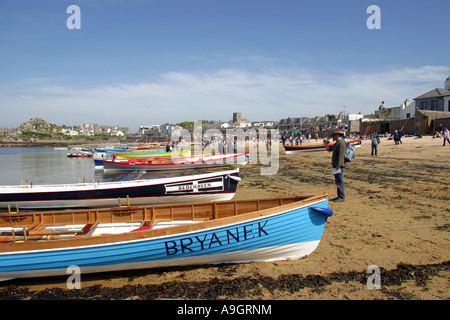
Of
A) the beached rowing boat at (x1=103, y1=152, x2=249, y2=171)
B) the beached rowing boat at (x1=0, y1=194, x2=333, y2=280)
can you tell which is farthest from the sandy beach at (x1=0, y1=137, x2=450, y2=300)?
the beached rowing boat at (x1=103, y1=152, x2=249, y2=171)

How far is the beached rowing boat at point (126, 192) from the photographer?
11.9m

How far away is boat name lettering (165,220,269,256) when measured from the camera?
532 cm

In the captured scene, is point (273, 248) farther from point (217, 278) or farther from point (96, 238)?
point (96, 238)

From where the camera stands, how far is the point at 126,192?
1232cm

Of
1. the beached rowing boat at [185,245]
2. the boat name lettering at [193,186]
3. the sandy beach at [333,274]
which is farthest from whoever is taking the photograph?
the boat name lettering at [193,186]

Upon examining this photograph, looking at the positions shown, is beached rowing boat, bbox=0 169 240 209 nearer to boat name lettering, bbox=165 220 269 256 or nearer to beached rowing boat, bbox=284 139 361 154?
boat name lettering, bbox=165 220 269 256

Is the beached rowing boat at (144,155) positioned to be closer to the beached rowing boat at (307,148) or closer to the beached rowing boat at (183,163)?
the beached rowing boat at (183,163)

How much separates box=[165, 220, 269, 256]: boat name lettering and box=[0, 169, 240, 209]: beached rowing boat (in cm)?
641

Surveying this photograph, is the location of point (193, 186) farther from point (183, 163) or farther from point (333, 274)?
point (183, 163)

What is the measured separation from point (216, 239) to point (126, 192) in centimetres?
825

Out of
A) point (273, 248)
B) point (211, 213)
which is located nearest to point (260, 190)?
point (211, 213)

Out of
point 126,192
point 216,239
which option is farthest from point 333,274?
point 126,192

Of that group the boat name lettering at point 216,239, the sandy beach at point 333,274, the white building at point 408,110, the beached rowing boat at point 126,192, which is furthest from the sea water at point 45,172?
the white building at point 408,110

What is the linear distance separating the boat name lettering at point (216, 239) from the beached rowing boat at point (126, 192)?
6.41 metres
